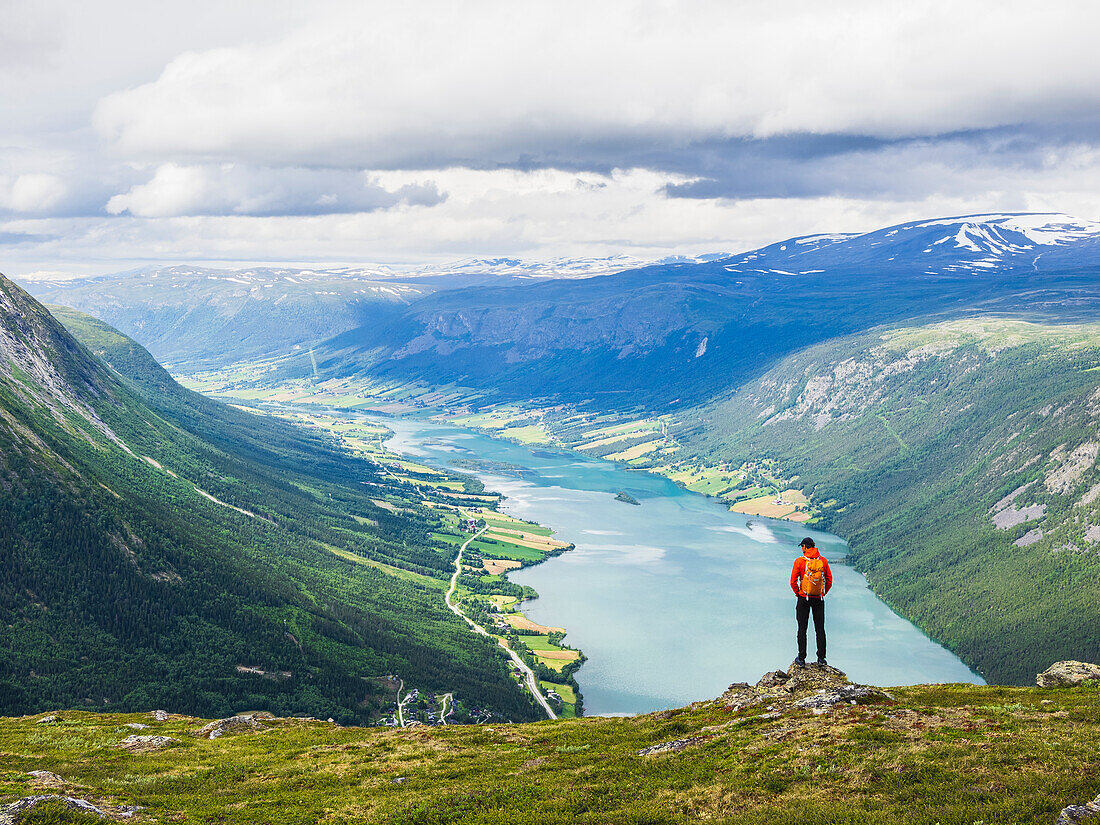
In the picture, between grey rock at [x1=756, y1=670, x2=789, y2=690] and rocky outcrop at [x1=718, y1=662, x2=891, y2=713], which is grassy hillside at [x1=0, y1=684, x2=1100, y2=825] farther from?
grey rock at [x1=756, y1=670, x2=789, y2=690]

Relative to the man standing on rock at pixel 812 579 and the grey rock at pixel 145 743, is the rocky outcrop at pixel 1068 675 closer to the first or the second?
the man standing on rock at pixel 812 579

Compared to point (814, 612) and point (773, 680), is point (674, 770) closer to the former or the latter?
point (814, 612)

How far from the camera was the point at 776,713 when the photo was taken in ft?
151

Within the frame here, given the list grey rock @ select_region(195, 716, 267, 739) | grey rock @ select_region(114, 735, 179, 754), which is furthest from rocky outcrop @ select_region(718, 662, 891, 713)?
grey rock @ select_region(195, 716, 267, 739)

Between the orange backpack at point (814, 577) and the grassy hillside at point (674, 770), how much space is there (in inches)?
249

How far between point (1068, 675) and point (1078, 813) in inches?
1270

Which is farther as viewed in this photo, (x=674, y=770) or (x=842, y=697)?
(x=842, y=697)

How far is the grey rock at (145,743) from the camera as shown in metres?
60.1

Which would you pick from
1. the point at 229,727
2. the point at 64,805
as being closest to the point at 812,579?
the point at 64,805

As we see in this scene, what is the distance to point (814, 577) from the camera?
4503 centimetres

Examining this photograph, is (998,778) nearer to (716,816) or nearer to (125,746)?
(716,816)

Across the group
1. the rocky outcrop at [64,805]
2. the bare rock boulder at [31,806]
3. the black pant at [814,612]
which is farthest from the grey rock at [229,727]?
the black pant at [814,612]

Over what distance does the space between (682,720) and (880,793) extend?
21.9m

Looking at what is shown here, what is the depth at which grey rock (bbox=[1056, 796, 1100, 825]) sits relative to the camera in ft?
81.1
